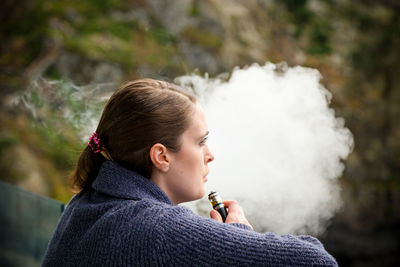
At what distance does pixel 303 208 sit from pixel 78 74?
6489mm

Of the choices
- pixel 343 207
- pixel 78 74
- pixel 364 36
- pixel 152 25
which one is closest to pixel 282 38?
pixel 364 36

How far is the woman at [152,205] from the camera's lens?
120 centimetres

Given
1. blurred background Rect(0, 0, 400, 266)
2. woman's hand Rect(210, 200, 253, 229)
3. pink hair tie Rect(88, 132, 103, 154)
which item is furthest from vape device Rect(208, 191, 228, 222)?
blurred background Rect(0, 0, 400, 266)

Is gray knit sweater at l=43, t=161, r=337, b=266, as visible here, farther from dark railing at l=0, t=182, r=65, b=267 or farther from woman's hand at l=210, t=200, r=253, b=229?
dark railing at l=0, t=182, r=65, b=267

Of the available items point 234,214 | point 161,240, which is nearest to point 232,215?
point 234,214

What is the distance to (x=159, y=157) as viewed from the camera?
146 centimetres

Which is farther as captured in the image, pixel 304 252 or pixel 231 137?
pixel 231 137

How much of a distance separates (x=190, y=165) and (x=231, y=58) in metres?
8.28

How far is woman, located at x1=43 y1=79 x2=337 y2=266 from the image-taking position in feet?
3.95

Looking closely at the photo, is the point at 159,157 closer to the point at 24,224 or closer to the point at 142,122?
the point at 142,122

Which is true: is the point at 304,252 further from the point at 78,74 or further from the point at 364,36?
the point at 364,36

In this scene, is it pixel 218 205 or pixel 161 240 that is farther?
pixel 218 205

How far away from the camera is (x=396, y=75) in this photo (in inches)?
413

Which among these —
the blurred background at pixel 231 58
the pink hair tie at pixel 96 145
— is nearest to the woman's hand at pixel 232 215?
the pink hair tie at pixel 96 145
